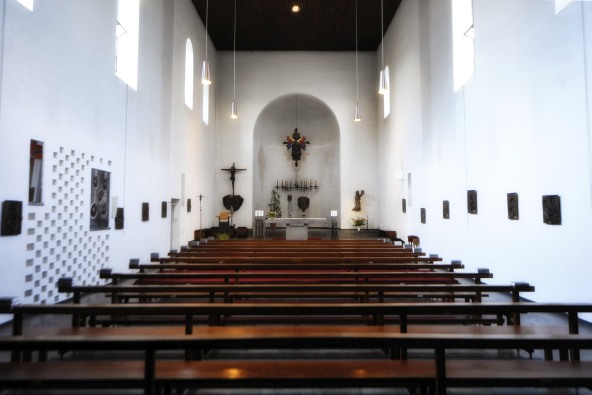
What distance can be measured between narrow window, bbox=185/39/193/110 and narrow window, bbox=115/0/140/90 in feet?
11.2

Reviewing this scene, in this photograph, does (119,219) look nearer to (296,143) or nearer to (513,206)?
(513,206)

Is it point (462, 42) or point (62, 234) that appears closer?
point (62, 234)

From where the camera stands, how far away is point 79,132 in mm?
5715

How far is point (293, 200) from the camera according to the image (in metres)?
16.6

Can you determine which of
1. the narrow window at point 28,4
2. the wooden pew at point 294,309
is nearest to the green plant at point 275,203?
the narrow window at point 28,4

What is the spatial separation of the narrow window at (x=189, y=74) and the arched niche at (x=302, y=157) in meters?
4.59

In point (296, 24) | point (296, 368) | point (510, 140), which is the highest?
point (296, 24)

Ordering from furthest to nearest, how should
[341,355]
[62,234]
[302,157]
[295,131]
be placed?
1. [302,157]
2. [295,131]
3. [62,234]
4. [341,355]

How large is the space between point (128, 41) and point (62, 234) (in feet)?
14.1

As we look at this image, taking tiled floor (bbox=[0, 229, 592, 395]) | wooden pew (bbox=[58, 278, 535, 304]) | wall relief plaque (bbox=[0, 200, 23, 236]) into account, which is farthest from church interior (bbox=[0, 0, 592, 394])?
wooden pew (bbox=[58, 278, 535, 304])

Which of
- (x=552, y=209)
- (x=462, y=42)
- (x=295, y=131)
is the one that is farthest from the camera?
(x=295, y=131)

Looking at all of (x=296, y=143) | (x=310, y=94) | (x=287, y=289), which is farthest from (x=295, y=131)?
(x=287, y=289)

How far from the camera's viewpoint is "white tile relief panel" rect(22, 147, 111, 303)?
185 inches

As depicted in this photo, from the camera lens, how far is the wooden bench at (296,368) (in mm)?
1694
